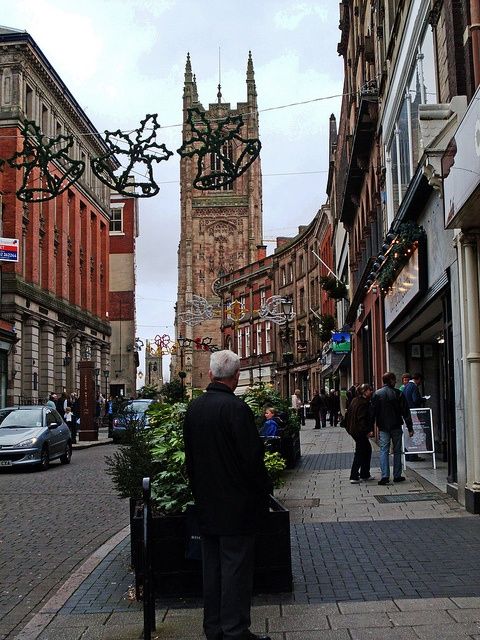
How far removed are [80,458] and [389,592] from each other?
17878 millimetres

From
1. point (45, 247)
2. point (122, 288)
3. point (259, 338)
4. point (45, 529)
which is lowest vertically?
point (45, 529)

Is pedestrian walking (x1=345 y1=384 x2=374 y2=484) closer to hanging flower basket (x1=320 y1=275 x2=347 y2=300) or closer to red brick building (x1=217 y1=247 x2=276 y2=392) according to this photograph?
hanging flower basket (x1=320 y1=275 x2=347 y2=300)

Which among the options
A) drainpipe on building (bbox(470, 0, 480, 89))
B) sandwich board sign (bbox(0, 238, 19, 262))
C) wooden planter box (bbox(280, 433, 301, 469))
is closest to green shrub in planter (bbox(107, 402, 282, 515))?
drainpipe on building (bbox(470, 0, 480, 89))

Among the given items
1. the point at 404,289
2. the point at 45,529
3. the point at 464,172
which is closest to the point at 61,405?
the point at 404,289

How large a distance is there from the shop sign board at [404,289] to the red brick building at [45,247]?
2014cm

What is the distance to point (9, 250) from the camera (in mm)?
28500

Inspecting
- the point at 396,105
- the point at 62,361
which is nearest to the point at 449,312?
the point at 396,105

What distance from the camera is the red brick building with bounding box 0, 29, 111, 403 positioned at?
1647 inches

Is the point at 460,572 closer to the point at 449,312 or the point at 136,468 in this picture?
the point at 136,468

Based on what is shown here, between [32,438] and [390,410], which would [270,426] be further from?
[32,438]

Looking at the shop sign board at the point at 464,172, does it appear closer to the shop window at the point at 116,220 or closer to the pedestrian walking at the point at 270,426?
the pedestrian walking at the point at 270,426

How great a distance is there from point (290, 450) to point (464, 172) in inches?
359

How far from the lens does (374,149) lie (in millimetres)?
23938

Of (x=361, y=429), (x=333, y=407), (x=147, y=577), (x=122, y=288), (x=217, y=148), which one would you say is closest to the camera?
(x=147, y=577)
